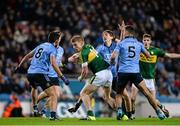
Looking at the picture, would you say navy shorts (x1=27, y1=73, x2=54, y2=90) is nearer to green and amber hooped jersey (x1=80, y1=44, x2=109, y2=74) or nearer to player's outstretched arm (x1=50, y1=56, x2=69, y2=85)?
player's outstretched arm (x1=50, y1=56, x2=69, y2=85)

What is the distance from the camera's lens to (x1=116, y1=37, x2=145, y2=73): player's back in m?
18.1

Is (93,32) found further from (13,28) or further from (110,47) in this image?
(110,47)

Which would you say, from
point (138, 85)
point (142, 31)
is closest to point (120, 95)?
point (138, 85)

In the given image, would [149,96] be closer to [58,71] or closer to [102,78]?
[102,78]

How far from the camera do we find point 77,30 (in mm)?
32438

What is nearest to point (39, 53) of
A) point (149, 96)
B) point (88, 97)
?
point (88, 97)

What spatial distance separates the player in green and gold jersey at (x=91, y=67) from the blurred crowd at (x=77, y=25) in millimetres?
8837

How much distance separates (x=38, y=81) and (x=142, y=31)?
15938 millimetres

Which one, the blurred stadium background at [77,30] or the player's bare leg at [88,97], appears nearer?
the player's bare leg at [88,97]

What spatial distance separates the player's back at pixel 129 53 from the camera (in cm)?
1808

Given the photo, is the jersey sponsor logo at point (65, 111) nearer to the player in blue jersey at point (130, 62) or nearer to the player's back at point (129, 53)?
the player in blue jersey at point (130, 62)

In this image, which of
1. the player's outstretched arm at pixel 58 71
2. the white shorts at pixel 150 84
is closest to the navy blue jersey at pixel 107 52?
the white shorts at pixel 150 84

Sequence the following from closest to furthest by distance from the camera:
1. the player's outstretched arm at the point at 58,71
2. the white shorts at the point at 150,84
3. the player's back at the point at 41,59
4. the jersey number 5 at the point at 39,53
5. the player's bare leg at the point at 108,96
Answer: the player's outstretched arm at the point at 58,71 < the player's back at the point at 41,59 < the jersey number 5 at the point at 39,53 < the player's bare leg at the point at 108,96 < the white shorts at the point at 150,84

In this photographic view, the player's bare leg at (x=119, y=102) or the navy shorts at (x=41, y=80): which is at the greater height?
the navy shorts at (x=41, y=80)
